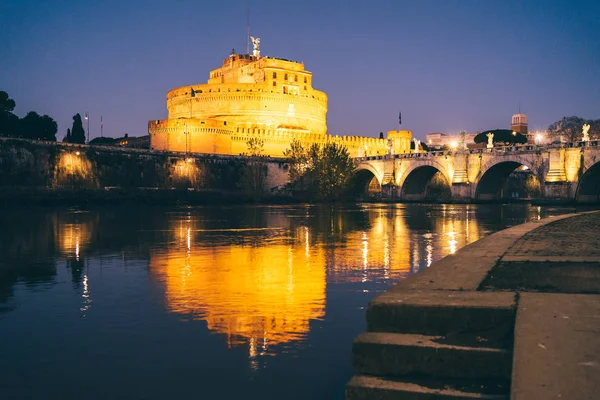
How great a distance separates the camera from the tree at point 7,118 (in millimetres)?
77625

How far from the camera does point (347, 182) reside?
85.6 m

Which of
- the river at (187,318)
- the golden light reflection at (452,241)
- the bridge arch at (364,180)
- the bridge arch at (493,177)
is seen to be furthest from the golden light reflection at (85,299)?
the bridge arch at (364,180)

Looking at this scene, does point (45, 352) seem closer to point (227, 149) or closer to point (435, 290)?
point (435, 290)

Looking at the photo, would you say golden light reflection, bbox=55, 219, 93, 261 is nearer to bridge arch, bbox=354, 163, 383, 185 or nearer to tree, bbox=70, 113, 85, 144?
tree, bbox=70, 113, 85, 144

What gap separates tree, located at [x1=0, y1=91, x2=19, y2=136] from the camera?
77625 mm

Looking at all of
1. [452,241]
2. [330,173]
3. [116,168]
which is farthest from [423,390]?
[330,173]

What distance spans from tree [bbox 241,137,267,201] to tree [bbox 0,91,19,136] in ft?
102

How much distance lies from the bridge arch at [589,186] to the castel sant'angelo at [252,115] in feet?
120

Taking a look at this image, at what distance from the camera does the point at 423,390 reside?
16.0 feet

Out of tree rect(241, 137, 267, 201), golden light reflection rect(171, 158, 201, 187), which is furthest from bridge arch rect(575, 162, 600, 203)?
golden light reflection rect(171, 158, 201, 187)

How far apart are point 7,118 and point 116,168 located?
15.8 meters

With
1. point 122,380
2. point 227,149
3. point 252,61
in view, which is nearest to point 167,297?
point 122,380

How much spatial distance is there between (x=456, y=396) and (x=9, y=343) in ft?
19.2

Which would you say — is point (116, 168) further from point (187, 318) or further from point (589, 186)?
point (187, 318)
